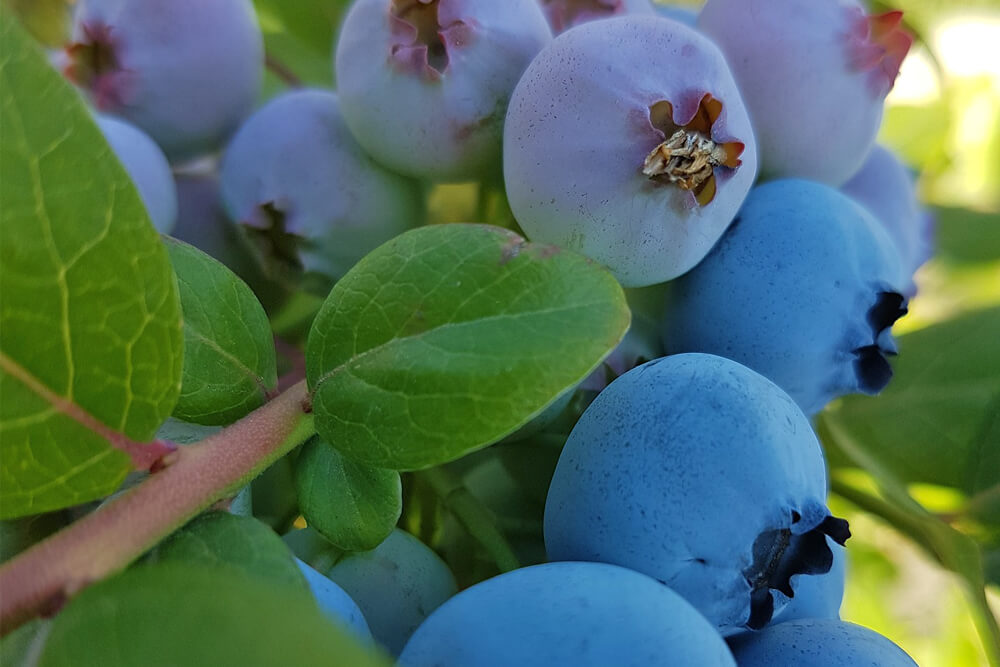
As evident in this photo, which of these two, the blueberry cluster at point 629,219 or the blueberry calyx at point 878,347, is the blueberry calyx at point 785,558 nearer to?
the blueberry cluster at point 629,219

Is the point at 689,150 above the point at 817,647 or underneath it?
above

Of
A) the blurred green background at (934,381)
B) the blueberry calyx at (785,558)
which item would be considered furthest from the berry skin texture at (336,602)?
the blurred green background at (934,381)

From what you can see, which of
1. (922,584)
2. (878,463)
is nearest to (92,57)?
(878,463)

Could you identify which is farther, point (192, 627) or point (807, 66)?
point (807, 66)

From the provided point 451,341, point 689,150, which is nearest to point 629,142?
point 689,150

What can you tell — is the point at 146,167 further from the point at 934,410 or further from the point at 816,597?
the point at 934,410

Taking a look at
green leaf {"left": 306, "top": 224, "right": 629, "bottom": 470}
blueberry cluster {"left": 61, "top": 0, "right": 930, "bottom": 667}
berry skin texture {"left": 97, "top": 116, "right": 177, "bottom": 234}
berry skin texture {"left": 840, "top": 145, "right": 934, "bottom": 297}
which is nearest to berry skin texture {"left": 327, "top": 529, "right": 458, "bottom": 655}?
blueberry cluster {"left": 61, "top": 0, "right": 930, "bottom": 667}

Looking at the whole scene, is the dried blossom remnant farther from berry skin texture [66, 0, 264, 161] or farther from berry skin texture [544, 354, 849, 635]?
berry skin texture [66, 0, 264, 161]
